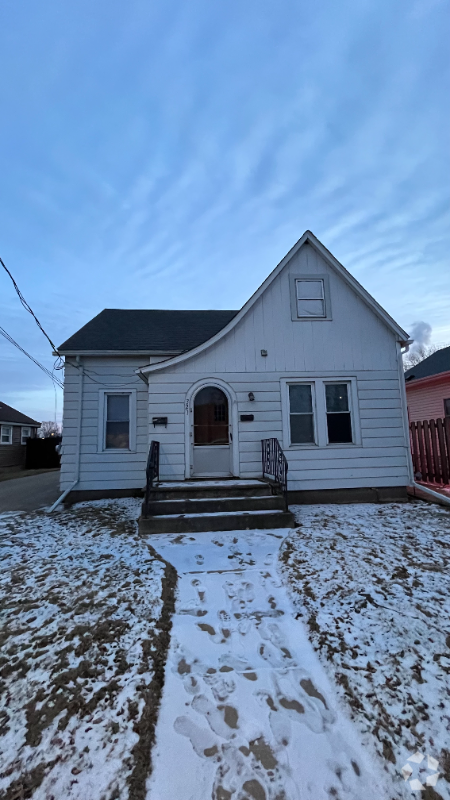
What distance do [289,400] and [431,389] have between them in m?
10.9

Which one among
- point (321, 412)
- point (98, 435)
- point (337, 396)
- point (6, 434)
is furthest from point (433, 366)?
point (6, 434)

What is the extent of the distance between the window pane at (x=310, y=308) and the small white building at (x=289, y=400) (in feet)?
0.08

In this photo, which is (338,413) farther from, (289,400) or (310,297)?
(310,297)

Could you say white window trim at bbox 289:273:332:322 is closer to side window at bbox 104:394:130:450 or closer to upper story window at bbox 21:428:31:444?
side window at bbox 104:394:130:450

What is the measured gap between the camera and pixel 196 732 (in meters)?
2.21

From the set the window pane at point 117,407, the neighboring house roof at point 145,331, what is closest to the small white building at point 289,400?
the neighboring house roof at point 145,331

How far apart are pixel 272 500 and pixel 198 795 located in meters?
4.53

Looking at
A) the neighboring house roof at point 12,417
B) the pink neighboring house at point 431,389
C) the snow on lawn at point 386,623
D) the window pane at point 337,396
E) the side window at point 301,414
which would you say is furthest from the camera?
the neighboring house roof at point 12,417

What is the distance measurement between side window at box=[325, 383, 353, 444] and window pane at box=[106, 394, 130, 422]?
5.23 m

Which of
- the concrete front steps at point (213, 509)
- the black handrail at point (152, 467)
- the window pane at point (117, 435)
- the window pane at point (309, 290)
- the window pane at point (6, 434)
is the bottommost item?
the concrete front steps at point (213, 509)

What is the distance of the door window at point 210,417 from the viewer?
8125 mm

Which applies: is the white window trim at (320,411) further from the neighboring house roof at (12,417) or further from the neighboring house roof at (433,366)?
the neighboring house roof at (12,417)

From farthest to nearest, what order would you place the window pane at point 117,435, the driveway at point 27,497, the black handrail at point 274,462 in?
the window pane at point 117,435 < the driveway at point 27,497 < the black handrail at point 274,462

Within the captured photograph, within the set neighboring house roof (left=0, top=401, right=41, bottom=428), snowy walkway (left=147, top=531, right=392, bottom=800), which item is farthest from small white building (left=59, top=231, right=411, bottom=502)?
neighboring house roof (left=0, top=401, right=41, bottom=428)
